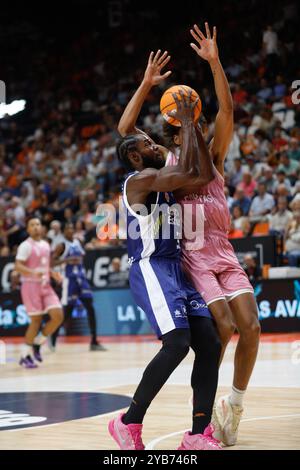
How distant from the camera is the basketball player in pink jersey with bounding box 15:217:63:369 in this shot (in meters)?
12.3

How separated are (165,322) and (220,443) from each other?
1.00 metres

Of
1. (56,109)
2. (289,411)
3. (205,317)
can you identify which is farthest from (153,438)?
(56,109)

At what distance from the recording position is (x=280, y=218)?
15055 millimetres

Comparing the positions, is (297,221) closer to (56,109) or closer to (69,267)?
(69,267)

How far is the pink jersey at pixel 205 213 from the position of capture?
5.51 metres

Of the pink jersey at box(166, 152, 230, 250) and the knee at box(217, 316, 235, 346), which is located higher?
the pink jersey at box(166, 152, 230, 250)

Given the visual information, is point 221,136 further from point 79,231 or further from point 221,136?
point 79,231

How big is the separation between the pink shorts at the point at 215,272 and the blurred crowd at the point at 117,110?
789 centimetres

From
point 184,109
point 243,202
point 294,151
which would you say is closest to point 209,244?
point 184,109

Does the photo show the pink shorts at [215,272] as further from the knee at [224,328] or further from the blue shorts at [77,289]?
the blue shorts at [77,289]

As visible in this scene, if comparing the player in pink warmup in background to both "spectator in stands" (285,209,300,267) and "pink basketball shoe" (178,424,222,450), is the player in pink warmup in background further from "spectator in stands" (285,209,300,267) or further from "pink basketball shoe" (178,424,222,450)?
"spectator in stands" (285,209,300,267)

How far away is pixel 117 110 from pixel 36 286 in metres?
10.7

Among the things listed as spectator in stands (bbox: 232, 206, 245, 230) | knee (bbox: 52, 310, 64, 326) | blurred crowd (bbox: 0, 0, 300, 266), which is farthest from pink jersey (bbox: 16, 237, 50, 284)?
spectator in stands (bbox: 232, 206, 245, 230)

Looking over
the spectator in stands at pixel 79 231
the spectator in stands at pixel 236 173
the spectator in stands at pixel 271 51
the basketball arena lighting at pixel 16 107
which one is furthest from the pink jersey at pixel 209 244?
the basketball arena lighting at pixel 16 107
